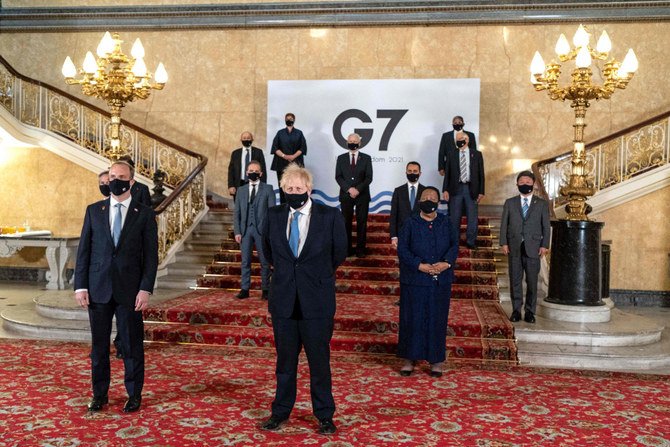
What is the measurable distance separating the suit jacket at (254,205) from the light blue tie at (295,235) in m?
3.70

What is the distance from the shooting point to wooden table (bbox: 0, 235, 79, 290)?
10.5 m

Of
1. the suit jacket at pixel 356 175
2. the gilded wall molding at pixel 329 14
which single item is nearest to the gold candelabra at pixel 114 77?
the suit jacket at pixel 356 175

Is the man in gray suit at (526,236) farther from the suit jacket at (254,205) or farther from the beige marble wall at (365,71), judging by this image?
the beige marble wall at (365,71)

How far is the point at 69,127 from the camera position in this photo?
11906mm

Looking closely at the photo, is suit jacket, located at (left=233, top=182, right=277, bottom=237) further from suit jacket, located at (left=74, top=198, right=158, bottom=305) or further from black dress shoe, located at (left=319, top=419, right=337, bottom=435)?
black dress shoe, located at (left=319, top=419, right=337, bottom=435)

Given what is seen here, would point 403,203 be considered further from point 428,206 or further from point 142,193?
point 142,193

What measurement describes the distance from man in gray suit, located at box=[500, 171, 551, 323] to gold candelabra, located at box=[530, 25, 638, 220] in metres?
0.54

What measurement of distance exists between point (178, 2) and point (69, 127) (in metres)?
3.36

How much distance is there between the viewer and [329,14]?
41.8 feet

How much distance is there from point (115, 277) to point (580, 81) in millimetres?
Result: 5173

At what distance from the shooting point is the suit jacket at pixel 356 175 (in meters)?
9.38

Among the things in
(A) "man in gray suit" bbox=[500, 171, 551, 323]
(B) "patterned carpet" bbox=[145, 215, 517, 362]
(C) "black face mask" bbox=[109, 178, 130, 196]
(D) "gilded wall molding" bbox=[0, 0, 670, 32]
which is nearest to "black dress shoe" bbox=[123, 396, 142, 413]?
(C) "black face mask" bbox=[109, 178, 130, 196]

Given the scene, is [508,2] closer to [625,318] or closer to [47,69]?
[625,318]

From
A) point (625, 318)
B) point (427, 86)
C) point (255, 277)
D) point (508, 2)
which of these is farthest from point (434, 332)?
point (508, 2)
